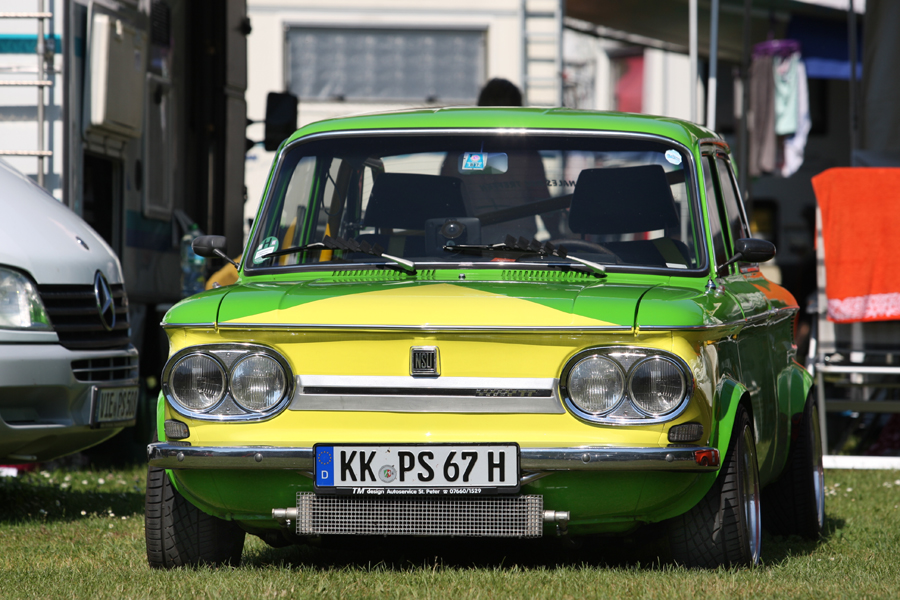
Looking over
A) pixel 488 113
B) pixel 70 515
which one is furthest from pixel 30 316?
pixel 488 113

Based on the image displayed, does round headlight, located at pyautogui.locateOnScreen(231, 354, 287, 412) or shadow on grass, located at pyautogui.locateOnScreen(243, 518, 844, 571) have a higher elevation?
round headlight, located at pyautogui.locateOnScreen(231, 354, 287, 412)

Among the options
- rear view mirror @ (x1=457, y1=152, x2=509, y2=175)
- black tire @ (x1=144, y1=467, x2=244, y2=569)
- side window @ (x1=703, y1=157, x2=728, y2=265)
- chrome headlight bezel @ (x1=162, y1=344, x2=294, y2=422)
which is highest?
rear view mirror @ (x1=457, y1=152, x2=509, y2=175)

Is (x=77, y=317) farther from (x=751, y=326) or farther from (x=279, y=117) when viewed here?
(x=279, y=117)

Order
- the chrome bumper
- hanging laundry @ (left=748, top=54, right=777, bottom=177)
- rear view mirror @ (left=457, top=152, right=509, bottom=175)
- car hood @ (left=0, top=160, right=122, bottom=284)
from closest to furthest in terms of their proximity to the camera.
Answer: the chrome bumper < rear view mirror @ (left=457, top=152, right=509, bottom=175) < car hood @ (left=0, top=160, right=122, bottom=284) < hanging laundry @ (left=748, top=54, right=777, bottom=177)

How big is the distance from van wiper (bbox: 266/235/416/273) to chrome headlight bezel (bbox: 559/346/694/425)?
0.90m

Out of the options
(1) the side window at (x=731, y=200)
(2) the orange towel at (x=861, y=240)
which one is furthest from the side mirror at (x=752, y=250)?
(2) the orange towel at (x=861, y=240)

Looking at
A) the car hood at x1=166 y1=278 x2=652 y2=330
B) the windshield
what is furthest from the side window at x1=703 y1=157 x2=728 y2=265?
the car hood at x1=166 y1=278 x2=652 y2=330

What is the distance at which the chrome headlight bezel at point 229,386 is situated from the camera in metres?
4.13

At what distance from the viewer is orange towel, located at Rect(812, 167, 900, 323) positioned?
7.86m

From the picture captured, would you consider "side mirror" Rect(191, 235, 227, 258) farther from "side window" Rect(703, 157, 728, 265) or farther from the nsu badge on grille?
"side window" Rect(703, 157, 728, 265)

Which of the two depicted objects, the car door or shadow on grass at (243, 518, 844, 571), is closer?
shadow on grass at (243, 518, 844, 571)

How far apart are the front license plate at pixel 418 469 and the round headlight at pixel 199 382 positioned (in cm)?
39

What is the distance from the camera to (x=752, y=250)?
494cm

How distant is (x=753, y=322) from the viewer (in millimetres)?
4820
